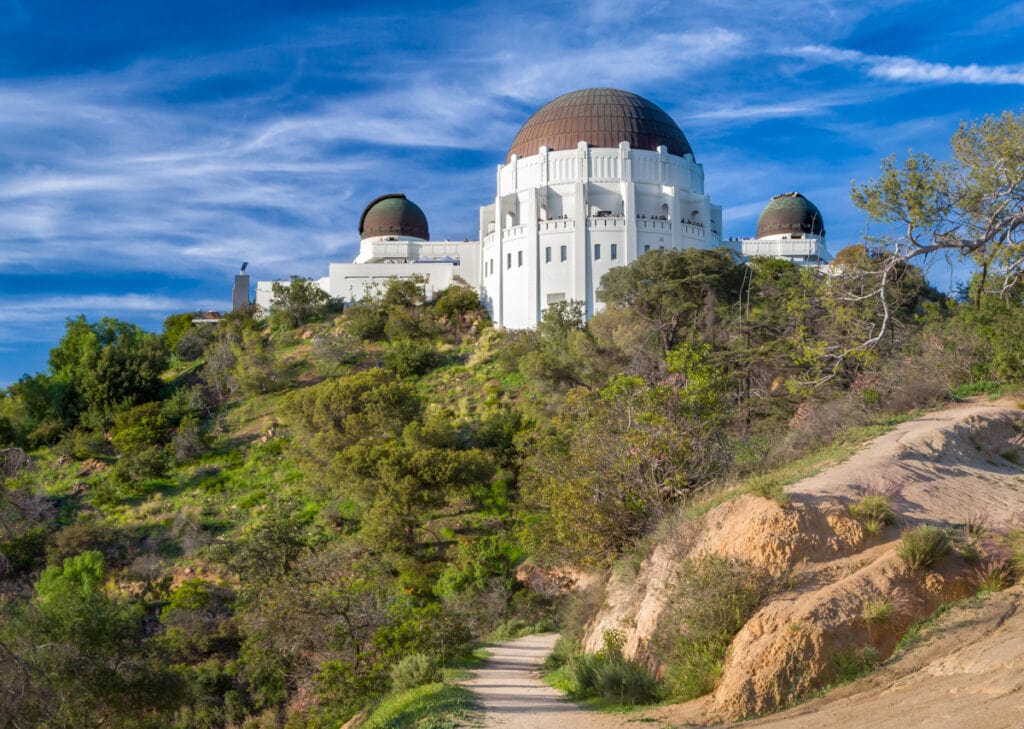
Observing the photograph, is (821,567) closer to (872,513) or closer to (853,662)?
(872,513)

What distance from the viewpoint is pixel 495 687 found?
39.0ft

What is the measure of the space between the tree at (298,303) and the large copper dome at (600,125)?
487 inches

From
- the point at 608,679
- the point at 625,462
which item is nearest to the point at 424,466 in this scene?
the point at 625,462

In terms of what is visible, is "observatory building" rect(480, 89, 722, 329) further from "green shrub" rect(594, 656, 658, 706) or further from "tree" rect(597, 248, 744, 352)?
"green shrub" rect(594, 656, 658, 706)

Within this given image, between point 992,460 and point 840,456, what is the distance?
277 centimetres

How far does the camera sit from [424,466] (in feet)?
86.9

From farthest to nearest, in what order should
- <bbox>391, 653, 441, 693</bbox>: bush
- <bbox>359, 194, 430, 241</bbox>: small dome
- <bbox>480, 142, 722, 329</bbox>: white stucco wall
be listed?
<bbox>359, 194, 430, 241</bbox>: small dome, <bbox>480, 142, 722, 329</bbox>: white stucco wall, <bbox>391, 653, 441, 693</bbox>: bush

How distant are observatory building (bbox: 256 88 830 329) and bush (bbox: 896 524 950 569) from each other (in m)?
32.4

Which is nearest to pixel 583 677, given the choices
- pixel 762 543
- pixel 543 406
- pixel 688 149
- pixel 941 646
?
pixel 762 543

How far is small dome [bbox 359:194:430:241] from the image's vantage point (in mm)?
54031

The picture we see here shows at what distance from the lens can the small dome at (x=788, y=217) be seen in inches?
2092

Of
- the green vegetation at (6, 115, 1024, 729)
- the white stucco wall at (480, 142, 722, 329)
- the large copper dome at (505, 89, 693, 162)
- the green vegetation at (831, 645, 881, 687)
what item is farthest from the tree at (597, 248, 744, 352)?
the green vegetation at (831, 645, 881, 687)

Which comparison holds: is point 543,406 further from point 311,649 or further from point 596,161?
point 596,161

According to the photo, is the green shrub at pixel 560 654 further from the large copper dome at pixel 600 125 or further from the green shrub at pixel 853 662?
the large copper dome at pixel 600 125
